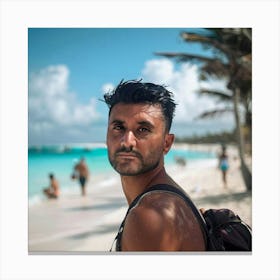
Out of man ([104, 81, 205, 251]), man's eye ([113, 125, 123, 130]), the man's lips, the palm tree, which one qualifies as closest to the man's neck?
man ([104, 81, 205, 251])

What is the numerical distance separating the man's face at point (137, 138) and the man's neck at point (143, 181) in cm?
5

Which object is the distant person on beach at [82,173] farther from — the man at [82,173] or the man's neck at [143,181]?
the man's neck at [143,181]

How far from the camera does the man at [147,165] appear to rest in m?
4.07

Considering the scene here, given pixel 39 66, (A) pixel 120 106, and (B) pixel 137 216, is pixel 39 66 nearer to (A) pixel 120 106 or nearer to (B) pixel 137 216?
(A) pixel 120 106

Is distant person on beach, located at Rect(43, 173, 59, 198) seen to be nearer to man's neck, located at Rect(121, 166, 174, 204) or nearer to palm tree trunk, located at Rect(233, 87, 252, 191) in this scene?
man's neck, located at Rect(121, 166, 174, 204)

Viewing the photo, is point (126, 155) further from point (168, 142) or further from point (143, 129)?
point (168, 142)

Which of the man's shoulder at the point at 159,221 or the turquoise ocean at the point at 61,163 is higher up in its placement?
the turquoise ocean at the point at 61,163

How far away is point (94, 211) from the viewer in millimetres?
5504

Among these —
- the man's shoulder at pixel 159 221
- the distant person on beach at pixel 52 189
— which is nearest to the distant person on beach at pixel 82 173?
the distant person on beach at pixel 52 189

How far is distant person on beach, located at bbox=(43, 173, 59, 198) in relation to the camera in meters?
5.39

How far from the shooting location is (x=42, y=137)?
549 centimetres
